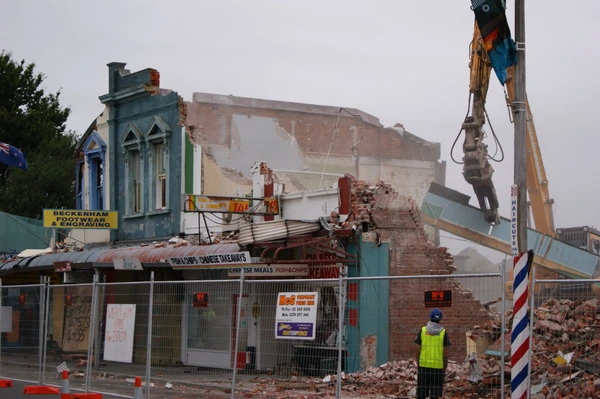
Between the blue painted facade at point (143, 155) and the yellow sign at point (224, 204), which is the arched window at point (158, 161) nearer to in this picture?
the blue painted facade at point (143, 155)

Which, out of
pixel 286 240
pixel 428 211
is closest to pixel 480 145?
pixel 428 211

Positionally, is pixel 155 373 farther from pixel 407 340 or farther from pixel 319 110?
pixel 319 110

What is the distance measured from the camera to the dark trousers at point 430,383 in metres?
13.1

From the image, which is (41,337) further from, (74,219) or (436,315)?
(436,315)

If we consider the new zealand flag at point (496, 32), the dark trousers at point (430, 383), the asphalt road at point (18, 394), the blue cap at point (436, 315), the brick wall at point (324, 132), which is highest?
the brick wall at point (324, 132)

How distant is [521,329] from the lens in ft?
37.0

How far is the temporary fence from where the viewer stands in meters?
13.6

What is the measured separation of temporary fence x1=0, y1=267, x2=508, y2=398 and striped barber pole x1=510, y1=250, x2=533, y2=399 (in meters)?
0.42

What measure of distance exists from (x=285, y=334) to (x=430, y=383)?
237cm

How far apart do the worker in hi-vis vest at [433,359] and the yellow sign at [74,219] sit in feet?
59.3

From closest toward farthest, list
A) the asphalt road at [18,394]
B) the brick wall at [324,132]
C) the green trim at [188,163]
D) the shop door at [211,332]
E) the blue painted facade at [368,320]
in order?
the blue painted facade at [368,320] → the shop door at [211,332] → the asphalt road at [18,394] → the green trim at [188,163] → the brick wall at [324,132]

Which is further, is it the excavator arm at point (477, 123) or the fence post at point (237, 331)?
the excavator arm at point (477, 123)

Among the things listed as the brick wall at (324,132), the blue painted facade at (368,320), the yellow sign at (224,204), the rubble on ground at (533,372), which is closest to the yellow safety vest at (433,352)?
the rubble on ground at (533,372)

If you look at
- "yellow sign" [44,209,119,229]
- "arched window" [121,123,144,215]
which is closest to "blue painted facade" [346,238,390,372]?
"arched window" [121,123,144,215]
